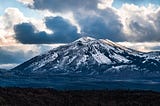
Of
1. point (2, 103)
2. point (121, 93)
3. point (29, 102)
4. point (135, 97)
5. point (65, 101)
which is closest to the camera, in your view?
point (2, 103)

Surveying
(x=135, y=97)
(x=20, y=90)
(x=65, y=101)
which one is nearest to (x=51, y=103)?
(x=65, y=101)

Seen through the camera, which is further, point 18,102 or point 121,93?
point 121,93

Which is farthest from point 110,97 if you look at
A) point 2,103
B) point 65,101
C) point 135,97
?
point 2,103

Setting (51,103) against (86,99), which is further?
(86,99)

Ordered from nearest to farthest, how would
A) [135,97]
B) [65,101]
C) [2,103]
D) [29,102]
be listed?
[2,103] < [29,102] < [65,101] < [135,97]

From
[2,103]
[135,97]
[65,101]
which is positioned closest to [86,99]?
[65,101]

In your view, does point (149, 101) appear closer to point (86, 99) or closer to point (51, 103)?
point (86, 99)

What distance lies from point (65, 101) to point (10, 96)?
19699 millimetres

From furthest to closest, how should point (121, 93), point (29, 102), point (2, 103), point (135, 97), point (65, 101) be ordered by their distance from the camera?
point (121, 93), point (135, 97), point (65, 101), point (29, 102), point (2, 103)

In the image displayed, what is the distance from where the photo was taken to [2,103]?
134m

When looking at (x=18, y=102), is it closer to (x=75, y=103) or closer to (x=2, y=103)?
(x=2, y=103)

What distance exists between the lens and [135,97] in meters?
166

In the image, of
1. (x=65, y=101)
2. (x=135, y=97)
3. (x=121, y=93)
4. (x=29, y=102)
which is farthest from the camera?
(x=121, y=93)

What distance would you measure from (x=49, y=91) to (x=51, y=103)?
21.3 meters
